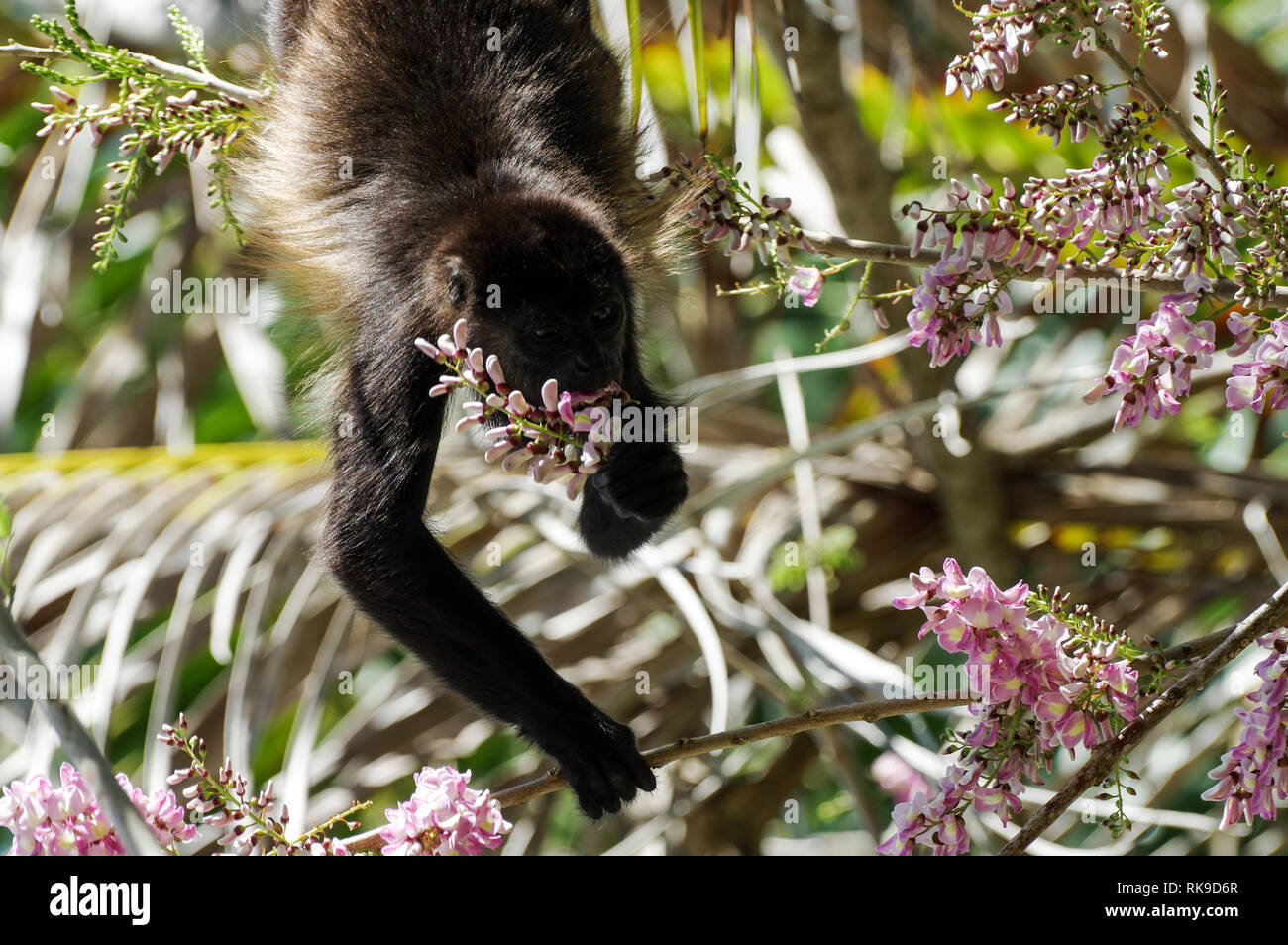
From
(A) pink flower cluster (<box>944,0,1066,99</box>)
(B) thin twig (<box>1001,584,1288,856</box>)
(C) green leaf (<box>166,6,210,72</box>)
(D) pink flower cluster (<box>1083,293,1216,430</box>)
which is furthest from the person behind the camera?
(C) green leaf (<box>166,6,210,72</box>)

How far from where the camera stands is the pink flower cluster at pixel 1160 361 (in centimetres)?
202

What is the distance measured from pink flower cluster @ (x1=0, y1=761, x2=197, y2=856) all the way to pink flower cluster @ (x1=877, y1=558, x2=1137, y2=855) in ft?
4.16

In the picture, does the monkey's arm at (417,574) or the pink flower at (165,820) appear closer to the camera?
the pink flower at (165,820)

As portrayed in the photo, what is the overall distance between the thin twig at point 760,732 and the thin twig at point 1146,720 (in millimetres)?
201

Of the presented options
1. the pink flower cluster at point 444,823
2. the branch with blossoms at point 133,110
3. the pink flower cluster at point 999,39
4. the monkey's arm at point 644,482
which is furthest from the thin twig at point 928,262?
the branch with blossoms at point 133,110

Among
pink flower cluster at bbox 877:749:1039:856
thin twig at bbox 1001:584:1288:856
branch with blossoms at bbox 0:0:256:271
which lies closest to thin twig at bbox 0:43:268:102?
branch with blossoms at bbox 0:0:256:271

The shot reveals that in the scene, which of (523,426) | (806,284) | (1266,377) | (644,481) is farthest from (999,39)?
(644,481)

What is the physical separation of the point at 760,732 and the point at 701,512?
7.21ft

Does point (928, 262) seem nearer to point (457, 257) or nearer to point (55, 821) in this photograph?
point (457, 257)

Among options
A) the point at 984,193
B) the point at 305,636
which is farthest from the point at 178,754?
the point at 984,193

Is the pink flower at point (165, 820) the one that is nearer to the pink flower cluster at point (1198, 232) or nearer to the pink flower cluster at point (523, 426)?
the pink flower cluster at point (523, 426)

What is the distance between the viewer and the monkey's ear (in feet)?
11.2

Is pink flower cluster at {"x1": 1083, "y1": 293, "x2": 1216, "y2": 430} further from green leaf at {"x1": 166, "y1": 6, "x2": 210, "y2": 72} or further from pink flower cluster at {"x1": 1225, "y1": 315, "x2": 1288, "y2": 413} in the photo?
green leaf at {"x1": 166, "y1": 6, "x2": 210, "y2": 72}

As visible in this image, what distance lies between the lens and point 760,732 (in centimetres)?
217
